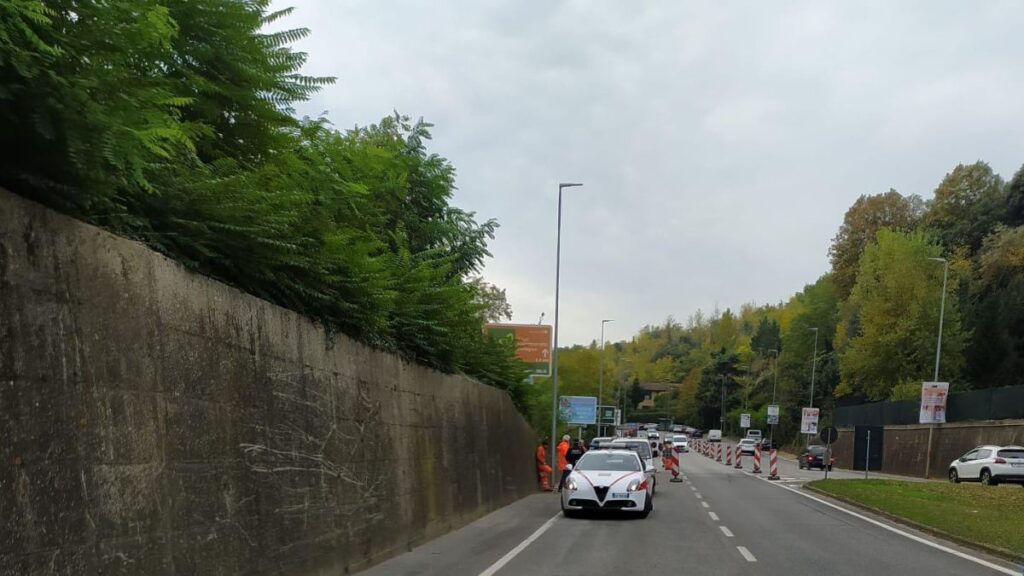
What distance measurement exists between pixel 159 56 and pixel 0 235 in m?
2.79

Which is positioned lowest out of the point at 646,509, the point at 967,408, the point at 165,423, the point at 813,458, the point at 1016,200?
the point at 813,458

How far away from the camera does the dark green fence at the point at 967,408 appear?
4028cm

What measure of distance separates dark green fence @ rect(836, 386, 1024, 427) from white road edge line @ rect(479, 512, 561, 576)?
104 ft

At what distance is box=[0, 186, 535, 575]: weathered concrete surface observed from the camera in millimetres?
5281

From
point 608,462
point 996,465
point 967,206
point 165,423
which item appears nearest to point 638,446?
point 608,462

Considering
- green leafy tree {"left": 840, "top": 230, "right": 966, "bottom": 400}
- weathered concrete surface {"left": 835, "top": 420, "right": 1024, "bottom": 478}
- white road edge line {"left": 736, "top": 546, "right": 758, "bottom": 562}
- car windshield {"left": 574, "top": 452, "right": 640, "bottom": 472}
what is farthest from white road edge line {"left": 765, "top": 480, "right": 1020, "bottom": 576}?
green leafy tree {"left": 840, "top": 230, "right": 966, "bottom": 400}

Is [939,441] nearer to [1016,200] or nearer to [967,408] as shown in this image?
[967,408]

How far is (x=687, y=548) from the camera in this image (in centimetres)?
1370

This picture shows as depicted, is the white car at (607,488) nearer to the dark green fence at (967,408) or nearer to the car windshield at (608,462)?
the car windshield at (608,462)

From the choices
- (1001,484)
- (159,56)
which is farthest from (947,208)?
(159,56)

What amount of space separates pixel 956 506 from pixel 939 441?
2742 cm

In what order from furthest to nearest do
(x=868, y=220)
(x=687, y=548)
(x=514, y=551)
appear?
(x=868, y=220) → (x=687, y=548) → (x=514, y=551)

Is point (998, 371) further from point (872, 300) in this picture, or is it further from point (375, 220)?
point (375, 220)

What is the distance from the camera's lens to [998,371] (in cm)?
6031
